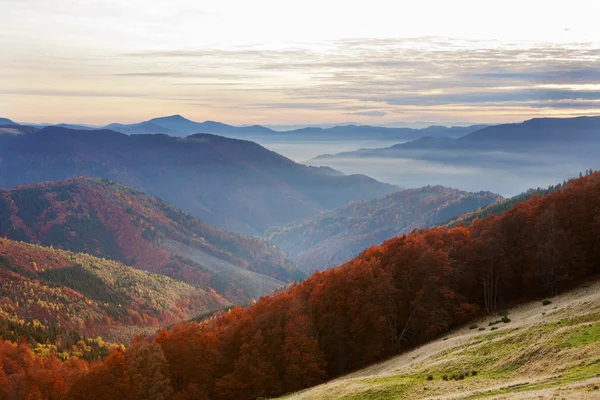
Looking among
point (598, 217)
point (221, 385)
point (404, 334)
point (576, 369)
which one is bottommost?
point (221, 385)

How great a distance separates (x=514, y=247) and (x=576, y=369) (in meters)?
50.8

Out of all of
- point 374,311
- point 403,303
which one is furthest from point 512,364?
point 403,303

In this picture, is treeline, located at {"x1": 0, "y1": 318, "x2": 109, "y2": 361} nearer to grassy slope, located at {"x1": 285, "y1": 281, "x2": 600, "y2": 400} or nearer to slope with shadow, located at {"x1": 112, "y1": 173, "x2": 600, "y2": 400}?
slope with shadow, located at {"x1": 112, "y1": 173, "x2": 600, "y2": 400}

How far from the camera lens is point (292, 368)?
253 ft

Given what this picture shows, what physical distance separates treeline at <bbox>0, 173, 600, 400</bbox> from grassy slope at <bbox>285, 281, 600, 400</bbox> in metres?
14.4

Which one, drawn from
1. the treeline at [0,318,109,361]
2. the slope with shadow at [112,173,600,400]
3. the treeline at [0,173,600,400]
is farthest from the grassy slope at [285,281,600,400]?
the treeline at [0,318,109,361]

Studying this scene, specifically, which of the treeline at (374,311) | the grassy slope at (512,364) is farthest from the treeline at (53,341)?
the grassy slope at (512,364)

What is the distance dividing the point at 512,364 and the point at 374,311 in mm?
38089

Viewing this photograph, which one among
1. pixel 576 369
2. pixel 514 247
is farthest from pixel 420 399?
pixel 514 247

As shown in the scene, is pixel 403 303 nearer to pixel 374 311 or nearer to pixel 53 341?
pixel 374 311

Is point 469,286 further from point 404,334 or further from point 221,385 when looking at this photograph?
point 221,385

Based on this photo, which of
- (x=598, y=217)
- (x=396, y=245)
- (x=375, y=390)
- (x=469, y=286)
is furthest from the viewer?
(x=396, y=245)

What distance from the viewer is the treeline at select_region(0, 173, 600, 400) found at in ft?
257

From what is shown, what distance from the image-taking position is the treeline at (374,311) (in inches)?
3078
